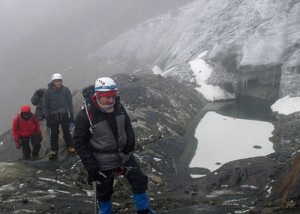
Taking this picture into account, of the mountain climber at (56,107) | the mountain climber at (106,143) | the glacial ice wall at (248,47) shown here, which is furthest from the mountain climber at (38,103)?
the glacial ice wall at (248,47)

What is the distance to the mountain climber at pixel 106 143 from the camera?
24.8 feet

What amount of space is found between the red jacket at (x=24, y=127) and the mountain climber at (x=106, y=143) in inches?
300

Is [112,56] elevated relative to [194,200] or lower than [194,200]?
elevated

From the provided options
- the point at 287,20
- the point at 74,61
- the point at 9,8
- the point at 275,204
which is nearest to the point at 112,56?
the point at 74,61

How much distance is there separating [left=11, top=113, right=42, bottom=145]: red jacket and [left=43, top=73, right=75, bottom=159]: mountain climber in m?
0.53

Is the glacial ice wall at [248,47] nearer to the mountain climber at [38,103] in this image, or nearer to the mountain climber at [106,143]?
the mountain climber at [38,103]

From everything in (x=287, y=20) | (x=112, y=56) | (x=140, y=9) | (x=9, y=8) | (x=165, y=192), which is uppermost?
(x=9, y=8)

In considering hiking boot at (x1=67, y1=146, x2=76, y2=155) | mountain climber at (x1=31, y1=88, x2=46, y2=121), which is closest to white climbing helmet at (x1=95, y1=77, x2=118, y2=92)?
mountain climber at (x1=31, y1=88, x2=46, y2=121)

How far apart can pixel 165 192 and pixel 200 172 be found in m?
4.62

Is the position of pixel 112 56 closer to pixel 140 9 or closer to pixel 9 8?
pixel 140 9

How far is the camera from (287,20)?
38875 millimetres

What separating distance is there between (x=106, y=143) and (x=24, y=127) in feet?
26.4

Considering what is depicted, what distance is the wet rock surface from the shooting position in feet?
34.1

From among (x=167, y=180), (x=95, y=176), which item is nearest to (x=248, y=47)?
(x=167, y=180)
